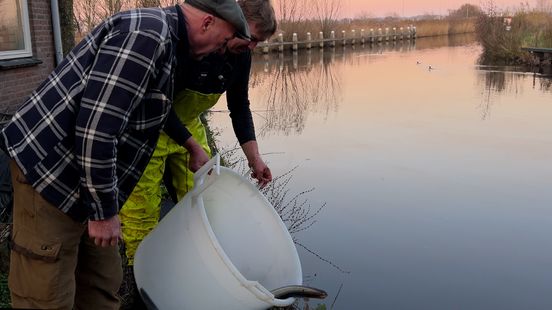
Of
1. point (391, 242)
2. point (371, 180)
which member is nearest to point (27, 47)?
point (371, 180)

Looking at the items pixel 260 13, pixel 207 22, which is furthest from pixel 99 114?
pixel 260 13

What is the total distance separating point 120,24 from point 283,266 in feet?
4.60

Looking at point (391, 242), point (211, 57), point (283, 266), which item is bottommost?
point (391, 242)

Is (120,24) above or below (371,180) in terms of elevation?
above

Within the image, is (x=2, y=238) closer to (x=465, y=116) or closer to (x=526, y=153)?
(x=526, y=153)

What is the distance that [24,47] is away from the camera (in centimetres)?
737

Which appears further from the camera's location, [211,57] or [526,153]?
→ [526,153]

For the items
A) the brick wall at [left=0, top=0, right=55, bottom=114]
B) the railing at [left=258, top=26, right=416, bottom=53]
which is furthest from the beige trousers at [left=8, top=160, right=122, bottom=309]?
the railing at [left=258, top=26, right=416, bottom=53]

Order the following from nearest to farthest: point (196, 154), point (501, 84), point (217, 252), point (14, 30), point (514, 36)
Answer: point (217, 252)
point (196, 154)
point (14, 30)
point (501, 84)
point (514, 36)

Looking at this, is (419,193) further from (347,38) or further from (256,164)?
(347,38)

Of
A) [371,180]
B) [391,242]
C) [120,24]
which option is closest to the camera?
[120,24]

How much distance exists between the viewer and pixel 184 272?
250 cm

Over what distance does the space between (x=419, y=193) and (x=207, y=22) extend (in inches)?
196

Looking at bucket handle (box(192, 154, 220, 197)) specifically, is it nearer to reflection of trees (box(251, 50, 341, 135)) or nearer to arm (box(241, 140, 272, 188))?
arm (box(241, 140, 272, 188))
